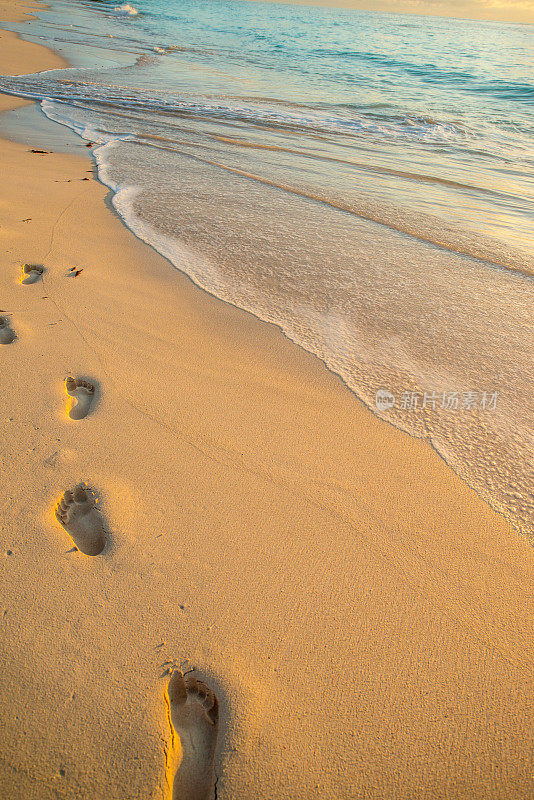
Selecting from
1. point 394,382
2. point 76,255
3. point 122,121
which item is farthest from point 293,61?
point 394,382

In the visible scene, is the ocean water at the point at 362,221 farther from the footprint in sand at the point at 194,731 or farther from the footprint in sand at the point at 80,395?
the footprint in sand at the point at 194,731

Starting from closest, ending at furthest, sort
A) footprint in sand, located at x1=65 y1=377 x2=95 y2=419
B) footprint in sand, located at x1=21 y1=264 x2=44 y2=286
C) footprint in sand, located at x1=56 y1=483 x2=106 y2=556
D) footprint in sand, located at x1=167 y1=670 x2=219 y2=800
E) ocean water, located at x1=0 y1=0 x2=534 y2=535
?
footprint in sand, located at x1=167 y1=670 x2=219 y2=800
footprint in sand, located at x1=56 y1=483 x2=106 y2=556
footprint in sand, located at x1=65 y1=377 x2=95 y2=419
ocean water, located at x1=0 y1=0 x2=534 y2=535
footprint in sand, located at x1=21 y1=264 x2=44 y2=286

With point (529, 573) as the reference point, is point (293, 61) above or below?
above

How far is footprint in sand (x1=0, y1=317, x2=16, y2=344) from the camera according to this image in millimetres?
2148

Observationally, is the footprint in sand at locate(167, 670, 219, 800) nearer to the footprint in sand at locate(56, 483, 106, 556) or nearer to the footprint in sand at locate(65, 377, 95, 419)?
the footprint in sand at locate(56, 483, 106, 556)

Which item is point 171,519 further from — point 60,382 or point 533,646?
point 533,646

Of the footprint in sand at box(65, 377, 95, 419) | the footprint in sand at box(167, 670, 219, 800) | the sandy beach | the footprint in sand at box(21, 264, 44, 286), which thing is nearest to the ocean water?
the sandy beach

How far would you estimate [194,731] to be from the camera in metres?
1.09

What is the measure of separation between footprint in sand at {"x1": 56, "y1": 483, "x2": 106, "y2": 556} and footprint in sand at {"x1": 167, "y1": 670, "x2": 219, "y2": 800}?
485 mm

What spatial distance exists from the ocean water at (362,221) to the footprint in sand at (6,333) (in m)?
1.12

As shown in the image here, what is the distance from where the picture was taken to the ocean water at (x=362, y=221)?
211 centimetres

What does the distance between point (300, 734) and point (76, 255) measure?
2.91 m

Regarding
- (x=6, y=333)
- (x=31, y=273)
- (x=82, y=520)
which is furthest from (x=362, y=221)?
(x=82, y=520)

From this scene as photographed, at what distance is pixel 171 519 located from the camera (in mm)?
1495
